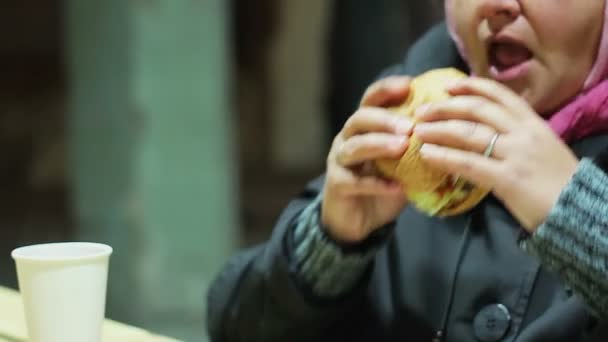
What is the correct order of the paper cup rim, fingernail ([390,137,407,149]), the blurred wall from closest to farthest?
1. the paper cup rim
2. fingernail ([390,137,407,149])
3. the blurred wall

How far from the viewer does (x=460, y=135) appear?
816 mm

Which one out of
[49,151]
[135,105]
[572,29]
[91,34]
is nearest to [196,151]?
[135,105]

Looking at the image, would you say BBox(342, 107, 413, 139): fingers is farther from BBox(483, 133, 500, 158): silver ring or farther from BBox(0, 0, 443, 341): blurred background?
BBox(0, 0, 443, 341): blurred background

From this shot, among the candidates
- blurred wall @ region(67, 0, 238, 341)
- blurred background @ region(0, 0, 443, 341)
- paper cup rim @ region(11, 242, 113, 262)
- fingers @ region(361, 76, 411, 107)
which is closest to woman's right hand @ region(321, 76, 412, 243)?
fingers @ region(361, 76, 411, 107)

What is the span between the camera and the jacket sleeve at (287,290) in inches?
39.6

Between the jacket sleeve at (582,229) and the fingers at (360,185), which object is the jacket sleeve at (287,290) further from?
the jacket sleeve at (582,229)

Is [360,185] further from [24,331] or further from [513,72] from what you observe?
[24,331]

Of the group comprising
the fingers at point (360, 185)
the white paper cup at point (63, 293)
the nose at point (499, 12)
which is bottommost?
the white paper cup at point (63, 293)

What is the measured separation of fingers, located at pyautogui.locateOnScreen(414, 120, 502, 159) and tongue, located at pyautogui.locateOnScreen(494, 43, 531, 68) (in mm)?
142

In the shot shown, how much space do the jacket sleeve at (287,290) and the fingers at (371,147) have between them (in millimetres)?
110

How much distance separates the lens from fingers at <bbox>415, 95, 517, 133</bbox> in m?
0.81

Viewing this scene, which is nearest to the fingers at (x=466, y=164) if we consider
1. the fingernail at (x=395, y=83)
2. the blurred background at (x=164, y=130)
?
the fingernail at (x=395, y=83)

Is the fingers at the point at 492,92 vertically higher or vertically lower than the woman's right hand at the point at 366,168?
higher

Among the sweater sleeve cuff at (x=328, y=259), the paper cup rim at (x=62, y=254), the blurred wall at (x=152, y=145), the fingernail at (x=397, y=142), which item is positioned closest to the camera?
the paper cup rim at (x=62, y=254)
